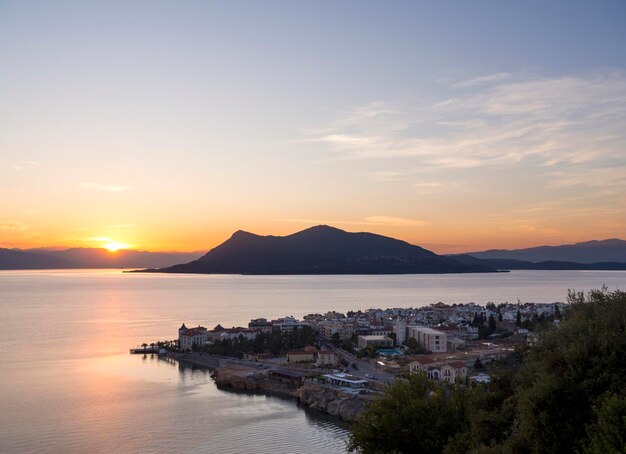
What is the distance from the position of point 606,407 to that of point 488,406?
3.01 metres

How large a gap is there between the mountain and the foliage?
166830mm

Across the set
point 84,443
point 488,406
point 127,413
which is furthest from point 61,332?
point 488,406

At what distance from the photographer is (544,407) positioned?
6.54 m

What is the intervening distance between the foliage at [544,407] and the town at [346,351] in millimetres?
8339

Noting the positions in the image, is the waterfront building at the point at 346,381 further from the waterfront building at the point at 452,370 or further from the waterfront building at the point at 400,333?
the waterfront building at the point at 400,333

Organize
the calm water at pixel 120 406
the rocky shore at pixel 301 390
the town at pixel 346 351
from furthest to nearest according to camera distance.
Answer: the town at pixel 346 351, the rocky shore at pixel 301 390, the calm water at pixel 120 406

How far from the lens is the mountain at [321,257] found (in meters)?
177

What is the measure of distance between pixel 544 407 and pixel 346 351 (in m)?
28.6

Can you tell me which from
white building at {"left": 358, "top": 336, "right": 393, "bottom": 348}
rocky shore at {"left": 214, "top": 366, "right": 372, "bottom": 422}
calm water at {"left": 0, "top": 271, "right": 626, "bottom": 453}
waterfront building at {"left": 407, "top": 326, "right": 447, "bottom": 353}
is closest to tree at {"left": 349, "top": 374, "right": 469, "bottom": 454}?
calm water at {"left": 0, "top": 271, "right": 626, "bottom": 453}

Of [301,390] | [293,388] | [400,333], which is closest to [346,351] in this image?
[400,333]

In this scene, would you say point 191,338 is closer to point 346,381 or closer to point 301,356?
point 301,356

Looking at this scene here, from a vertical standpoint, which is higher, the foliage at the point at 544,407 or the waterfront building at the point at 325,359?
the foliage at the point at 544,407

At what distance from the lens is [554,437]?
636cm

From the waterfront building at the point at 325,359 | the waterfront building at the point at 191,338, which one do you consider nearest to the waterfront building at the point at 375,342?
the waterfront building at the point at 325,359
